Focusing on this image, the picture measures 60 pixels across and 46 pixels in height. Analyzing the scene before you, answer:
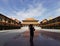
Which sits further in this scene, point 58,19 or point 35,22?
point 35,22

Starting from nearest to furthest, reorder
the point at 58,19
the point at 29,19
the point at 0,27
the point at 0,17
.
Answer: the point at 0,27, the point at 0,17, the point at 58,19, the point at 29,19

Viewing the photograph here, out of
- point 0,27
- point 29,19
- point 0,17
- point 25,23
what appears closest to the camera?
point 0,27

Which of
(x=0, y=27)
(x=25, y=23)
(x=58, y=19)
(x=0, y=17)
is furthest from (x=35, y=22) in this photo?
(x=0, y=27)

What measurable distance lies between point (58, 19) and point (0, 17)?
3306 cm

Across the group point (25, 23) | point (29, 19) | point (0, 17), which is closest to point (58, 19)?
point (0, 17)

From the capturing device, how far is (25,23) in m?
132

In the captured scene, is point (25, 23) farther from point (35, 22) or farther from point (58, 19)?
point (58, 19)

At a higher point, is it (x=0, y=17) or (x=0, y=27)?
(x=0, y=17)

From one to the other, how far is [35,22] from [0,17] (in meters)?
78.4

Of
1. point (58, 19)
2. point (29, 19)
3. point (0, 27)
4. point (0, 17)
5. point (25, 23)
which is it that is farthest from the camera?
point (29, 19)

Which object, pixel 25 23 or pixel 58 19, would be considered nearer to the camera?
pixel 58 19

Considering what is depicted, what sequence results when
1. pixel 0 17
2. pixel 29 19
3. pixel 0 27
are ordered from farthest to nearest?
1. pixel 29 19
2. pixel 0 17
3. pixel 0 27

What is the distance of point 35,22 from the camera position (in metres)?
135

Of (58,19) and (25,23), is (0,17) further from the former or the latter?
(25,23)
